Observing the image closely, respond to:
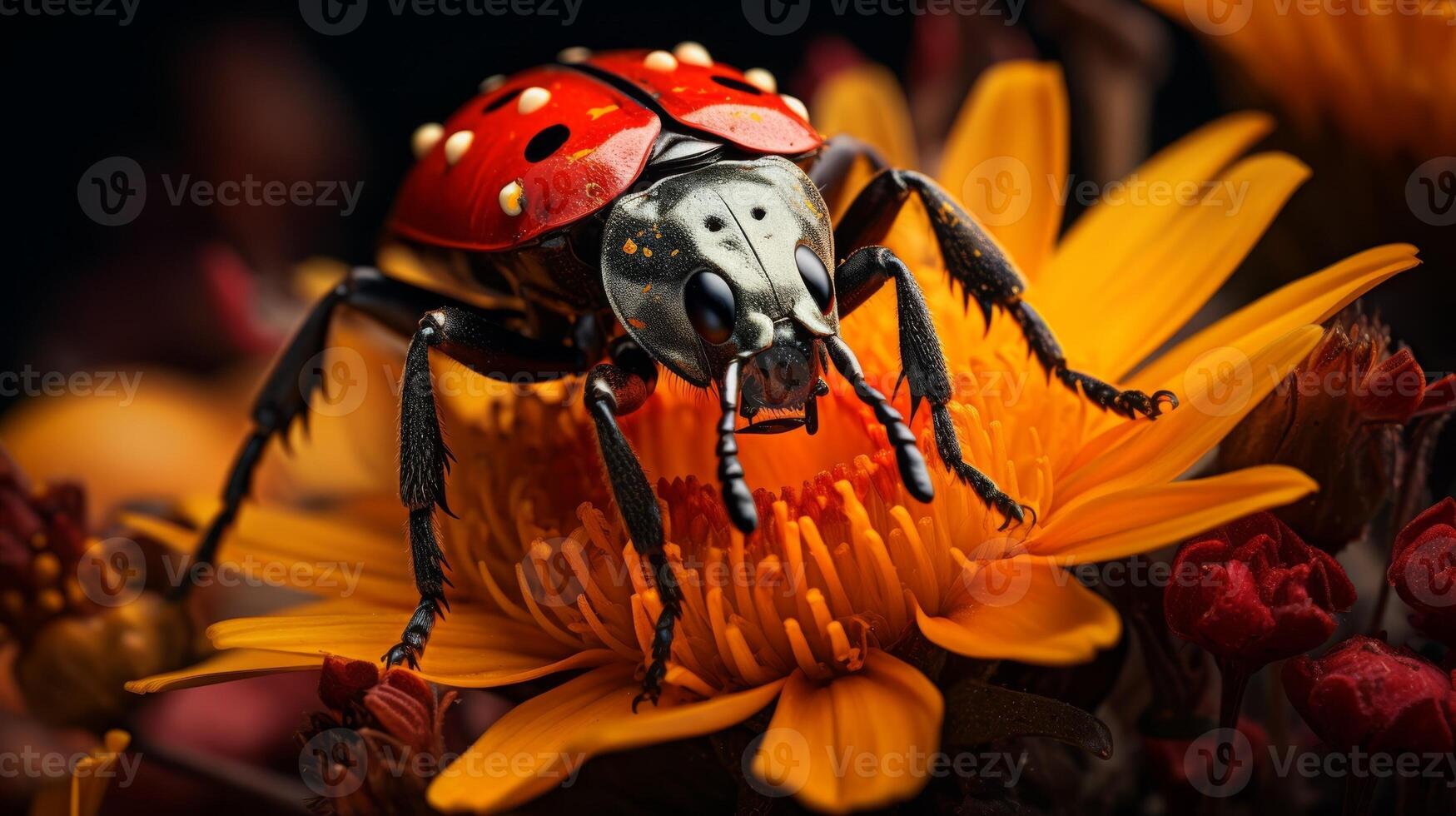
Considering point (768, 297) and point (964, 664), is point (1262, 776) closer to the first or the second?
point (964, 664)

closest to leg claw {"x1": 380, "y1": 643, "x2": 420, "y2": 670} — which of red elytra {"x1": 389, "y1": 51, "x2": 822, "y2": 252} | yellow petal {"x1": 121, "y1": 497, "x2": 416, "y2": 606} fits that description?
yellow petal {"x1": 121, "y1": 497, "x2": 416, "y2": 606}

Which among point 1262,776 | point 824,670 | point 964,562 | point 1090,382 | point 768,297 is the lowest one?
point 1262,776

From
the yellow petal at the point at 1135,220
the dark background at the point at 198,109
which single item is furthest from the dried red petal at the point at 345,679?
the dark background at the point at 198,109

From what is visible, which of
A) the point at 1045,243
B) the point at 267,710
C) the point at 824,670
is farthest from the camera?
the point at 267,710

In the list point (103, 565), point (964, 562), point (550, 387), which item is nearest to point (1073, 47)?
point (550, 387)

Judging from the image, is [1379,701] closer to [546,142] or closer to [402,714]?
[402,714]

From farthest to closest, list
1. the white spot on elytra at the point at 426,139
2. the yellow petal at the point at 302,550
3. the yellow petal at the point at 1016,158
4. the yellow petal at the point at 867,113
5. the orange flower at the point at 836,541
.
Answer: the yellow petal at the point at 867,113 → the yellow petal at the point at 1016,158 → the white spot on elytra at the point at 426,139 → the yellow petal at the point at 302,550 → the orange flower at the point at 836,541

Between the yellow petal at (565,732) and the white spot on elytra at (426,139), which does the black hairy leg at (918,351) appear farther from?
the white spot on elytra at (426,139)
